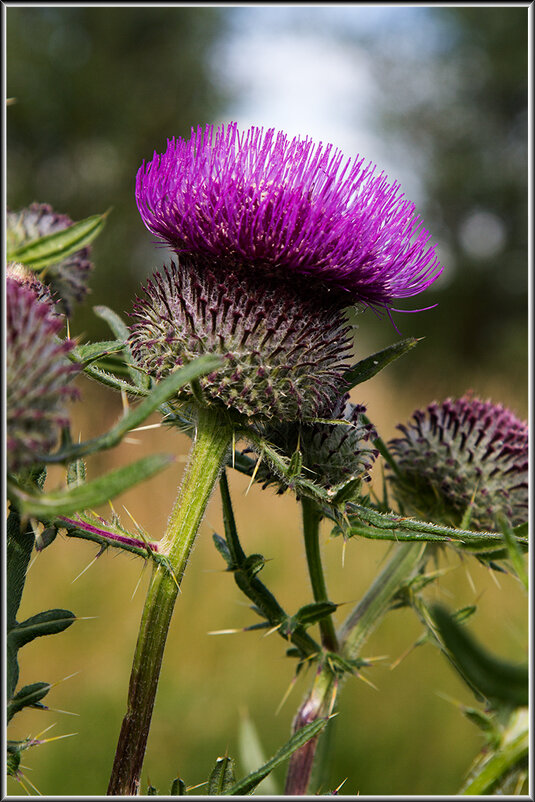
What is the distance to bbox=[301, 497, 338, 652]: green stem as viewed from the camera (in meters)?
1.85

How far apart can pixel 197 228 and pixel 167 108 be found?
19.7m

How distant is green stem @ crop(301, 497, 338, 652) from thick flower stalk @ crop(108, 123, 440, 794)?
294 millimetres

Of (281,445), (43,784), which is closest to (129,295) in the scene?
(43,784)

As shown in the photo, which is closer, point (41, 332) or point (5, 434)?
point (5, 434)

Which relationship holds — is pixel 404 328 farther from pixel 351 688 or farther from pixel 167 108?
pixel 351 688

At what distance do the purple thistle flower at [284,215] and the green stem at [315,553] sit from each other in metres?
0.57

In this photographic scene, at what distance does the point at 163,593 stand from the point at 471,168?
25.3 metres

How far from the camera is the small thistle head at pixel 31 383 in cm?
108

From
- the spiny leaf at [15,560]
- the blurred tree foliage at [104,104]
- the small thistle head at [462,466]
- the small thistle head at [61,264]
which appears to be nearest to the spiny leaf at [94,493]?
the spiny leaf at [15,560]

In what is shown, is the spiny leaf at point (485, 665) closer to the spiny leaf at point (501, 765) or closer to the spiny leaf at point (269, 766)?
the spiny leaf at point (501, 765)

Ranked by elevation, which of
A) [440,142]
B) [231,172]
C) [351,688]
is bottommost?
[351,688]

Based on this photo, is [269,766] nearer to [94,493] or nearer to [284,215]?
[94,493]

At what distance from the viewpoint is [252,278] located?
169cm

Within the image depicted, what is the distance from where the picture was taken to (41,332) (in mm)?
1165
